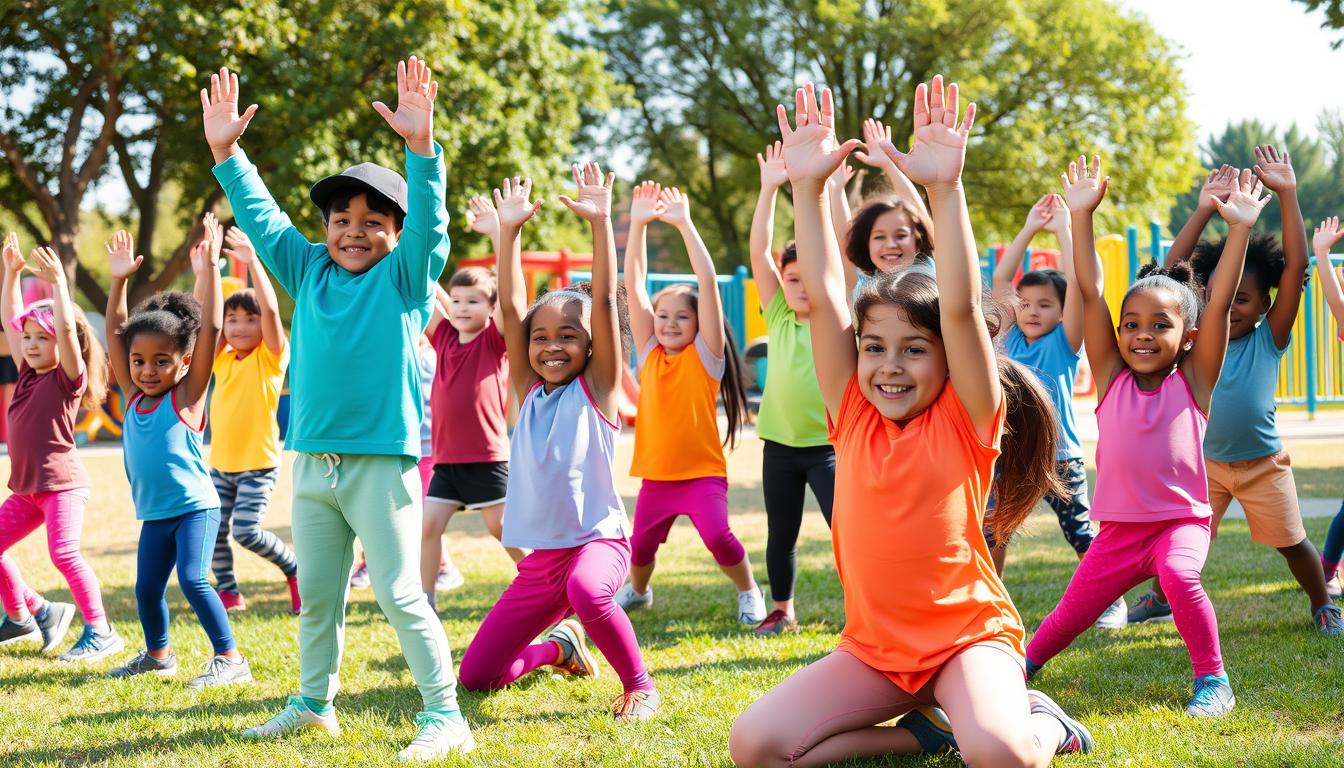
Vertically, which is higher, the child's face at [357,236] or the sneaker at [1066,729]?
the child's face at [357,236]

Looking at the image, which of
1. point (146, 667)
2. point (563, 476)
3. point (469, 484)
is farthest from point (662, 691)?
point (146, 667)

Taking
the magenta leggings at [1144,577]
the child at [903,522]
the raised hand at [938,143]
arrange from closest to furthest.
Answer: the raised hand at [938,143] < the child at [903,522] < the magenta leggings at [1144,577]

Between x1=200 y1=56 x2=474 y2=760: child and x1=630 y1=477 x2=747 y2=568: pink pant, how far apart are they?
1.84 m

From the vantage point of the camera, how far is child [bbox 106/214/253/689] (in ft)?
16.1

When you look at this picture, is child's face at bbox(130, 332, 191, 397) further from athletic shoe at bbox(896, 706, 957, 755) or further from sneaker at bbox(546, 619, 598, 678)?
Answer: athletic shoe at bbox(896, 706, 957, 755)

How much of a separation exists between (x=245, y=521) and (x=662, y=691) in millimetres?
2853

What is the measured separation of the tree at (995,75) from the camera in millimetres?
30297

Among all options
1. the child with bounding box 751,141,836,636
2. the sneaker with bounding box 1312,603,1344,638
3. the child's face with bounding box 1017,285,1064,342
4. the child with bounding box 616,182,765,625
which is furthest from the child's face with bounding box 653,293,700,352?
the sneaker with bounding box 1312,603,1344,638

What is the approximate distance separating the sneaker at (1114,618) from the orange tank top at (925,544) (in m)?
2.24

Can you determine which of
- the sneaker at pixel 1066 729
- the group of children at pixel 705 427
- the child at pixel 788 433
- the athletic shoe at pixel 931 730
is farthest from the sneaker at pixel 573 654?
the sneaker at pixel 1066 729

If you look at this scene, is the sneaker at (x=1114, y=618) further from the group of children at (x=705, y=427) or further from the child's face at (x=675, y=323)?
the child's face at (x=675, y=323)

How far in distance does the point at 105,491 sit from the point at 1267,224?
4769 centimetres

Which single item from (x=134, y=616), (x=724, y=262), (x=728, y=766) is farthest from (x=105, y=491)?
(x=724, y=262)

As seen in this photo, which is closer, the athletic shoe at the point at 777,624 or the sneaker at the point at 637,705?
the sneaker at the point at 637,705
